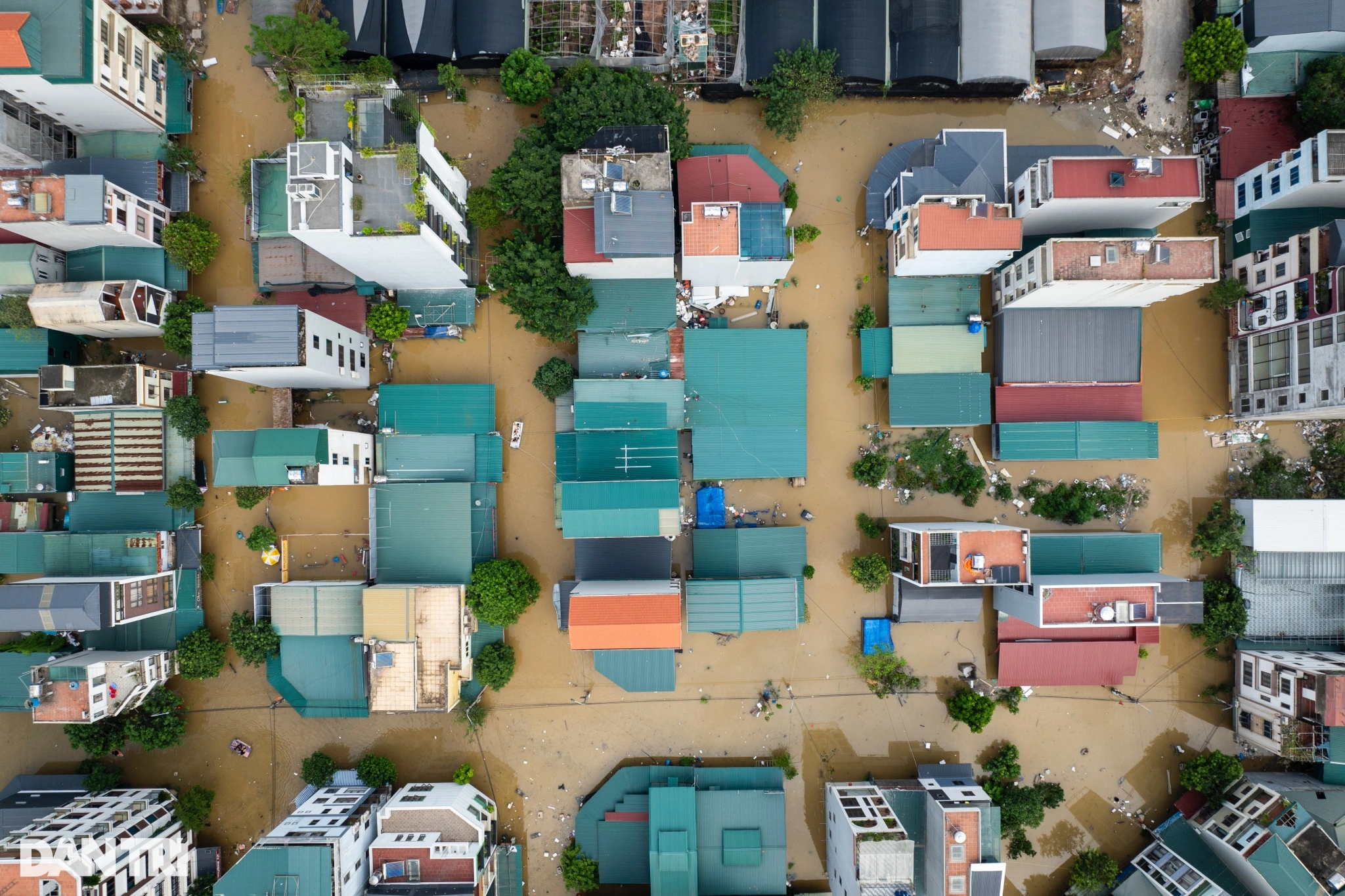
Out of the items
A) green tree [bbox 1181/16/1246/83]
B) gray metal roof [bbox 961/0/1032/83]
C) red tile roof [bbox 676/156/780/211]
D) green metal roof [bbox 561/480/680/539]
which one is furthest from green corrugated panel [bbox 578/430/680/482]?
green tree [bbox 1181/16/1246/83]

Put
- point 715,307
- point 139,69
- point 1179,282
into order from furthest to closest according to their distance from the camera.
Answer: point 715,307 < point 139,69 < point 1179,282

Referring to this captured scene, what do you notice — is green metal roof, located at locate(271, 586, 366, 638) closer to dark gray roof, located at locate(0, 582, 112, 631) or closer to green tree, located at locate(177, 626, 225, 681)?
green tree, located at locate(177, 626, 225, 681)

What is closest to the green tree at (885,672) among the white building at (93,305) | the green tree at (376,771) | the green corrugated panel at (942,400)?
the green corrugated panel at (942,400)

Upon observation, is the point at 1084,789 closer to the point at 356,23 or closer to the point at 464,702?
the point at 464,702

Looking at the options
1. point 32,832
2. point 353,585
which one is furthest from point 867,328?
point 32,832

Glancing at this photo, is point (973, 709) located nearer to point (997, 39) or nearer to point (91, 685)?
point (997, 39)

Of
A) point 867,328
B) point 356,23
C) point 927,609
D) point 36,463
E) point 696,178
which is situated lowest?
point 927,609

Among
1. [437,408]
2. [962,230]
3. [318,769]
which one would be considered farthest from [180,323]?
[962,230]
